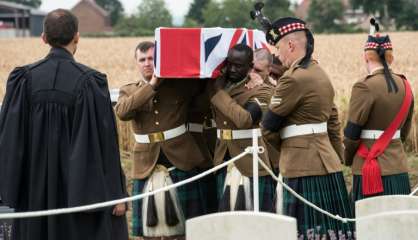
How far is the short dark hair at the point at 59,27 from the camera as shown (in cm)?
529

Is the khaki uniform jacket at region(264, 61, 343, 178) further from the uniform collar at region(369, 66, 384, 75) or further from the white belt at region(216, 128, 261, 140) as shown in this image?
the uniform collar at region(369, 66, 384, 75)

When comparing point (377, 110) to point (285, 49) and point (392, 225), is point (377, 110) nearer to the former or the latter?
point (285, 49)

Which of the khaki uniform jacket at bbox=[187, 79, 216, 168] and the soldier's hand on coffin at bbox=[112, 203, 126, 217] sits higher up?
the khaki uniform jacket at bbox=[187, 79, 216, 168]

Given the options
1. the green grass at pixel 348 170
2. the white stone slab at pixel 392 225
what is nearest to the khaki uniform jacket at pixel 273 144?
the white stone slab at pixel 392 225

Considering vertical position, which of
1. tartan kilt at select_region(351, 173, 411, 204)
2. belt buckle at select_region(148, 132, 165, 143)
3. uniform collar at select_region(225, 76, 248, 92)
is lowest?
tartan kilt at select_region(351, 173, 411, 204)

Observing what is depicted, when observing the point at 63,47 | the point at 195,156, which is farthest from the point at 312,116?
the point at 63,47

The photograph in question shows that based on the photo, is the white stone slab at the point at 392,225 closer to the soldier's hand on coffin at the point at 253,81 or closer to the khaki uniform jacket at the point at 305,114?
the khaki uniform jacket at the point at 305,114

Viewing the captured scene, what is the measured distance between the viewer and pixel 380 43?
21.7ft

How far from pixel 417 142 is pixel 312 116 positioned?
18.9ft

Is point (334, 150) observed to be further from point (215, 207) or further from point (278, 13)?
point (278, 13)

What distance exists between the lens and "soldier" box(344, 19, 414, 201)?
6562mm

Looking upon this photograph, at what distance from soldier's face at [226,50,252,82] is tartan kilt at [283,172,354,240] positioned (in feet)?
2.65

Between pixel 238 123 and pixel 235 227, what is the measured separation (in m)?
1.93

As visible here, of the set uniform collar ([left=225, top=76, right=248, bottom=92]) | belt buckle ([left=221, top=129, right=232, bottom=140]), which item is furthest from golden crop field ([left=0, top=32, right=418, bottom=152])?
uniform collar ([left=225, top=76, right=248, bottom=92])
